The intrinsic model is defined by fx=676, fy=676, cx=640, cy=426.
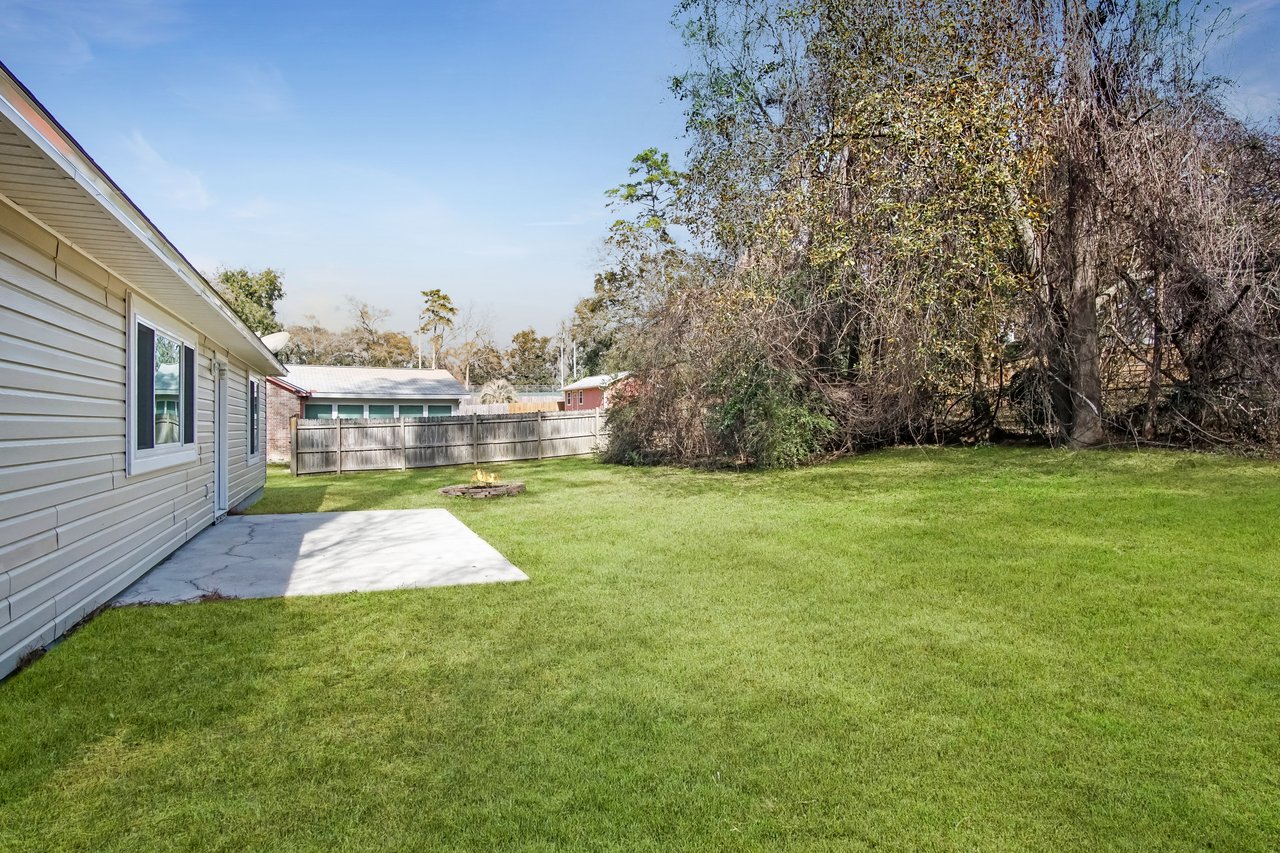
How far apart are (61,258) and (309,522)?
4716mm

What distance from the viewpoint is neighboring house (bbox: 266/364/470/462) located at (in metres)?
20.3

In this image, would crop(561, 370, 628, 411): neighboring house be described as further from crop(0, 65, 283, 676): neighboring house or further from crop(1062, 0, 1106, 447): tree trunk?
crop(0, 65, 283, 676): neighboring house

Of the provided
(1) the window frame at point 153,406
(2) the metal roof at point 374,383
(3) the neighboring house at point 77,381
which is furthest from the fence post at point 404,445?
(3) the neighboring house at point 77,381

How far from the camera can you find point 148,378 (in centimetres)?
542

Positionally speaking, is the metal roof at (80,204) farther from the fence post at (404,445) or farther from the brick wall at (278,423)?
the brick wall at (278,423)

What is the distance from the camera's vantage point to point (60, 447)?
384cm

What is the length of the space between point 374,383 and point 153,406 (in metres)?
17.6

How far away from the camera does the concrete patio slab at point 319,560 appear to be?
4.94m

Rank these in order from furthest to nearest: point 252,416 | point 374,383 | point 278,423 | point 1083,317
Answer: point 374,383 → point 278,423 → point 252,416 → point 1083,317

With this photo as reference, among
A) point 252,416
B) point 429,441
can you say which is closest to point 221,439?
point 252,416

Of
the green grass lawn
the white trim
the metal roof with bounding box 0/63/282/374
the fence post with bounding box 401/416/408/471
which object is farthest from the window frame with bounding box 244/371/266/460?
the green grass lawn

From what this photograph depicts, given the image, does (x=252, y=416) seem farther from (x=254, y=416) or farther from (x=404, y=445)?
(x=404, y=445)

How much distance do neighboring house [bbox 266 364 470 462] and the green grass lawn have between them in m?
17.0

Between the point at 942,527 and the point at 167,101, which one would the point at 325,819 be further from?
the point at 167,101
